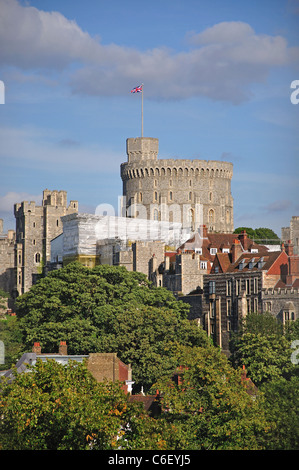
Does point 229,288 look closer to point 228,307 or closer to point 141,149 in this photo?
point 228,307

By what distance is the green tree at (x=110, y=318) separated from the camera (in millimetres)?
68062

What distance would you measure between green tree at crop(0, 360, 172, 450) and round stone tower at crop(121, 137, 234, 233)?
87.1 metres

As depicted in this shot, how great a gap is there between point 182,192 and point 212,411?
87032 mm

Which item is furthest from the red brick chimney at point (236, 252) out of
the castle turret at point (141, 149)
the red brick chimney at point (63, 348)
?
the castle turret at point (141, 149)

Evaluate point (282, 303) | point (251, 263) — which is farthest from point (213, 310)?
point (282, 303)

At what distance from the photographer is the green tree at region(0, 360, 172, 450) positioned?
4103 cm

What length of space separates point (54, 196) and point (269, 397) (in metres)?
84.2

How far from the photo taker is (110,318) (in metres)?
73.2

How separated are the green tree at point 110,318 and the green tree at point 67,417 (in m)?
21.7

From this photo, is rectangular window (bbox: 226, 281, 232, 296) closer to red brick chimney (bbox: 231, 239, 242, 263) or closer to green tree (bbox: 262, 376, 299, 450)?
red brick chimney (bbox: 231, 239, 242, 263)

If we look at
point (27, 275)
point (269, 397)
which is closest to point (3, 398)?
point (269, 397)
